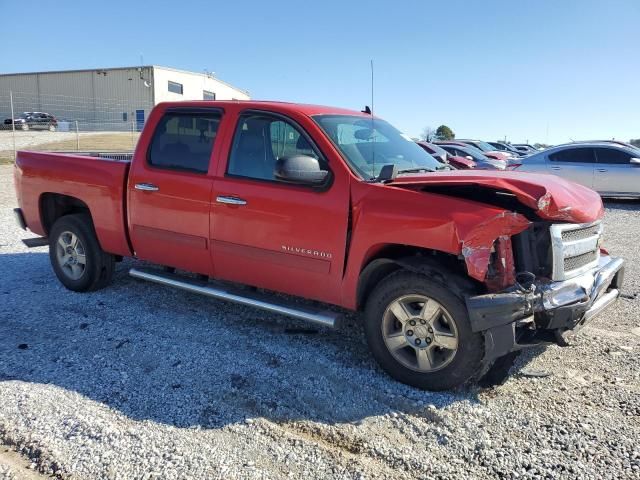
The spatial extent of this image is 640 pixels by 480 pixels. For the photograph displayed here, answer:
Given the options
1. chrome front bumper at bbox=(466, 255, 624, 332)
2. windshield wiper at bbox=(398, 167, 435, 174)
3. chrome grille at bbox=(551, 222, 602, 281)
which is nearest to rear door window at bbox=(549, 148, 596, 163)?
chrome grille at bbox=(551, 222, 602, 281)

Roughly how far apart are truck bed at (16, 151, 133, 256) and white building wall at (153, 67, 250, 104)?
4451 cm

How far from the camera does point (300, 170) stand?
386cm

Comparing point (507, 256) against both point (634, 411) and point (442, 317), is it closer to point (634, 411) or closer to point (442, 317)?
point (442, 317)

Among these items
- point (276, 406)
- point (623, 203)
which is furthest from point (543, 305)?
point (623, 203)

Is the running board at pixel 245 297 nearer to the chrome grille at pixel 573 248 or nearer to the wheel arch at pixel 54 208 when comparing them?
the wheel arch at pixel 54 208

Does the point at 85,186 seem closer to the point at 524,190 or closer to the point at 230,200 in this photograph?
the point at 230,200

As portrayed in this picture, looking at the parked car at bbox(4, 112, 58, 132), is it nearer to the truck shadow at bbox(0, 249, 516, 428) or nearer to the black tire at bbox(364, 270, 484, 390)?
the truck shadow at bbox(0, 249, 516, 428)

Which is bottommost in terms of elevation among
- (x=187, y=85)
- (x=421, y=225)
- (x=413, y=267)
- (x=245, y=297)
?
(x=245, y=297)

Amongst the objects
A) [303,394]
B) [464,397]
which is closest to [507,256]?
[464,397]

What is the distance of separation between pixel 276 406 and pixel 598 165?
43.2ft

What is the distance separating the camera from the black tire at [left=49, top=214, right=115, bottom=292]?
5.58 metres

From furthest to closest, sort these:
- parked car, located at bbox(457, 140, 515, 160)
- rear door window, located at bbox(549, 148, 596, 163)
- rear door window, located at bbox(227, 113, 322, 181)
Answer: parked car, located at bbox(457, 140, 515, 160)
rear door window, located at bbox(549, 148, 596, 163)
rear door window, located at bbox(227, 113, 322, 181)

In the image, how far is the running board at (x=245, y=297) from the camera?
399cm

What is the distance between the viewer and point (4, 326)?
189 inches
